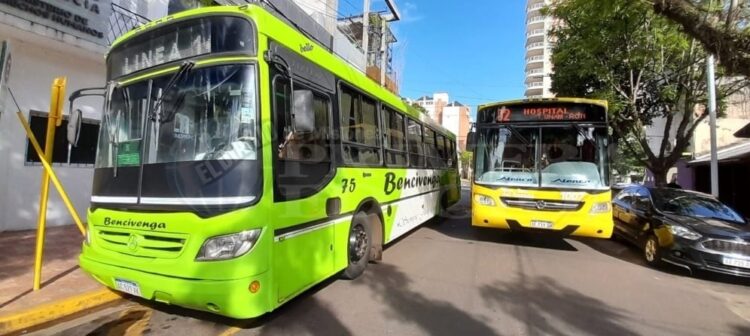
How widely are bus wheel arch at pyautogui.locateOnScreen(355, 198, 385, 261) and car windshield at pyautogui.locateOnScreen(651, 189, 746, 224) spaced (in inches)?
209

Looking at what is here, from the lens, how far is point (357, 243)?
18.2 feet

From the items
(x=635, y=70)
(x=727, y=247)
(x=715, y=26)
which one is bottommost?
(x=727, y=247)

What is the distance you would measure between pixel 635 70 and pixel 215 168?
14.3m

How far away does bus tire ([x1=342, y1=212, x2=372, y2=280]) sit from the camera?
17.7ft

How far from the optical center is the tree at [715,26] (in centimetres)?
600

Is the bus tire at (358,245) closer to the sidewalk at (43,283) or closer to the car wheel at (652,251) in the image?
the sidewalk at (43,283)

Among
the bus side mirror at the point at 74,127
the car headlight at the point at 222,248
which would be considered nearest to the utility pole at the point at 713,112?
the car headlight at the point at 222,248

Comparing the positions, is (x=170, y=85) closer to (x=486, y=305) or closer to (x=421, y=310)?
(x=421, y=310)

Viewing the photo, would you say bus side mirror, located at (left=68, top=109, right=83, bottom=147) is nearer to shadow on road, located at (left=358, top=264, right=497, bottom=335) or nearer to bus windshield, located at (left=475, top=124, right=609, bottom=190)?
shadow on road, located at (left=358, top=264, right=497, bottom=335)

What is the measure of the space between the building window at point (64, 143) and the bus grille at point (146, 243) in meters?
5.66

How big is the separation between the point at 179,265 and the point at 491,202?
224 inches

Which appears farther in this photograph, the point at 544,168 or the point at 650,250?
the point at 544,168

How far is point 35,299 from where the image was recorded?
14.4 feet

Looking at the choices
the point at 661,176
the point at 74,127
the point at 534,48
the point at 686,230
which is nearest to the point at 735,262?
the point at 686,230
